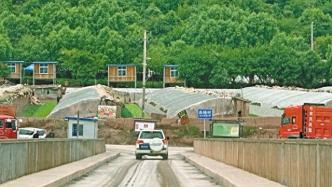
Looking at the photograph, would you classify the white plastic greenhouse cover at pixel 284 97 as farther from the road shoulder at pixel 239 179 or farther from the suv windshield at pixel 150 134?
the road shoulder at pixel 239 179

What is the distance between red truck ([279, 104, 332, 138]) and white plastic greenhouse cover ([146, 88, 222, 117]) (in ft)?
106

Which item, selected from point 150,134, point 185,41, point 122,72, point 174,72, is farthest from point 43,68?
point 150,134

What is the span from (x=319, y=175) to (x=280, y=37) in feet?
468

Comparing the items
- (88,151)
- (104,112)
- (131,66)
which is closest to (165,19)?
(131,66)

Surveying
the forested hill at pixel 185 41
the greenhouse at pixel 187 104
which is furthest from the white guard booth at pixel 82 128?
the forested hill at pixel 185 41

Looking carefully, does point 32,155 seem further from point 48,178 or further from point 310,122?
point 310,122

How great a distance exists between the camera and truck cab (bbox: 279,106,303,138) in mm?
52188

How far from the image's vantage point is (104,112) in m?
88.6

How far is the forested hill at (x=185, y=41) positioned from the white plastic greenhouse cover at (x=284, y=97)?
2908 cm

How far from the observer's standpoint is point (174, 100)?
9281 cm

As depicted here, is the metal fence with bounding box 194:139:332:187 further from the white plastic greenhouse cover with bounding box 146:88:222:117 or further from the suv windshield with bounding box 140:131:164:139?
the white plastic greenhouse cover with bounding box 146:88:222:117

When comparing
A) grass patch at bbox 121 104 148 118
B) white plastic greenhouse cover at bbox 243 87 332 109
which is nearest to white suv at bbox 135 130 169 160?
white plastic greenhouse cover at bbox 243 87 332 109

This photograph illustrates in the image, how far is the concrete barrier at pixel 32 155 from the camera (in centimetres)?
2194

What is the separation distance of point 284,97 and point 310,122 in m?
33.9
